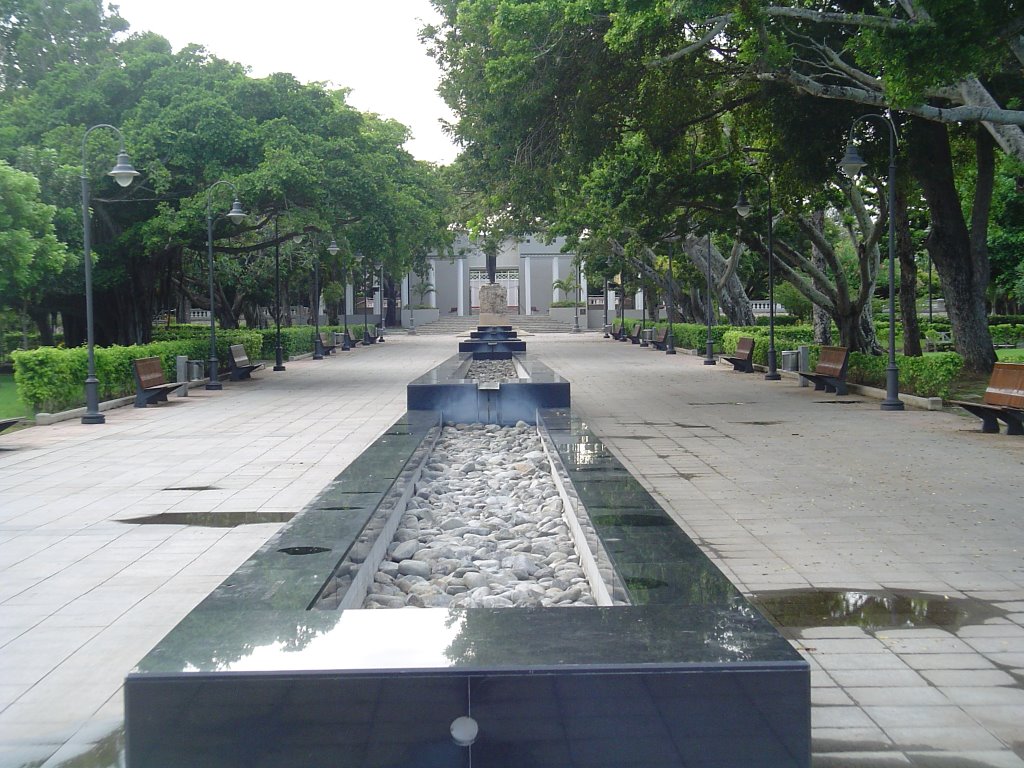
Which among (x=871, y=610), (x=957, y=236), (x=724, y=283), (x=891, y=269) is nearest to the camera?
(x=871, y=610)

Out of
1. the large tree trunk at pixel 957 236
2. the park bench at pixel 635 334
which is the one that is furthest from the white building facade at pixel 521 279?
the large tree trunk at pixel 957 236

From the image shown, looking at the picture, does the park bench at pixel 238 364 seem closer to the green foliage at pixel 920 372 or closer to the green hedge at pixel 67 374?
the green hedge at pixel 67 374

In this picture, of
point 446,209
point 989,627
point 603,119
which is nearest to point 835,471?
point 989,627

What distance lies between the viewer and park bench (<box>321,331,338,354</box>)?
41256mm

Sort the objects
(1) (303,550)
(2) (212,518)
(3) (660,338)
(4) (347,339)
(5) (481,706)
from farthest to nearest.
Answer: (4) (347,339)
(3) (660,338)
(2) (212,518)
(1) (303,550)
(5) (481,706)

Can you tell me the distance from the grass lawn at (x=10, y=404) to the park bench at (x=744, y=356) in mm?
17164

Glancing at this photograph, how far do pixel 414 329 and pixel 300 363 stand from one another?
33.7 metres

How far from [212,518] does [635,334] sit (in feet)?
131

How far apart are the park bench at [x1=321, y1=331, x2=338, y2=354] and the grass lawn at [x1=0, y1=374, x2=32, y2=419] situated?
47.9 feet

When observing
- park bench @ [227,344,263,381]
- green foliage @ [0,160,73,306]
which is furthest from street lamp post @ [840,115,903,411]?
green foliage @ [0,160,73,306]

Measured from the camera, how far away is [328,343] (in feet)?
141

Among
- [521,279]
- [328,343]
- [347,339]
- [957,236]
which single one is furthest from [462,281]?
[957,236]

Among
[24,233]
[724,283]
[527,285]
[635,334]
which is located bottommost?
[635,334]

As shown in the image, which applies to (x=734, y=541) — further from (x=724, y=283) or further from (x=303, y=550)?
(x=724, y=283)
